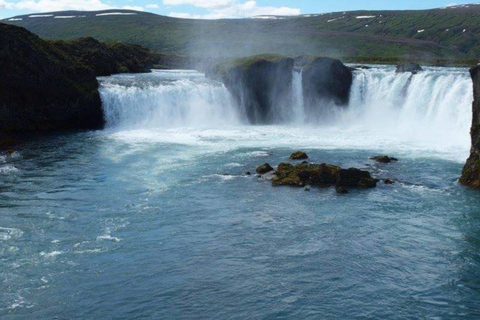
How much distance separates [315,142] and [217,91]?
58.1 ft

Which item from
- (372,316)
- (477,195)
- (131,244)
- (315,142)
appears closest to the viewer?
(372,316)

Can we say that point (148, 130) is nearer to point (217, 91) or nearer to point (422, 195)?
point (217, 91)

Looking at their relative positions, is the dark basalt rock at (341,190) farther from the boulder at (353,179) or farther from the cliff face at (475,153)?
the cliff face at (475,153)

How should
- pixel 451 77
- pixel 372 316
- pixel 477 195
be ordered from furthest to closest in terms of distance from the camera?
1. pixel 451 77
2. pixel 477 195
3. pixel 372 316

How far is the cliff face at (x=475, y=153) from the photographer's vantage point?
3178cm

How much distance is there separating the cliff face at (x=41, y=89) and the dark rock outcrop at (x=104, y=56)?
10.3m

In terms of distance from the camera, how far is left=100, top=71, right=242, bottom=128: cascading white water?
56.5 m

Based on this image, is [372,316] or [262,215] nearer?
[372,316]

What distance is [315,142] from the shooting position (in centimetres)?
4753

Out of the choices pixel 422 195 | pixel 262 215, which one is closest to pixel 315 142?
pixel 422 195

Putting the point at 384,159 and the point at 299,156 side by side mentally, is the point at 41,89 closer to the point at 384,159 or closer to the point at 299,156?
the point at 299,156

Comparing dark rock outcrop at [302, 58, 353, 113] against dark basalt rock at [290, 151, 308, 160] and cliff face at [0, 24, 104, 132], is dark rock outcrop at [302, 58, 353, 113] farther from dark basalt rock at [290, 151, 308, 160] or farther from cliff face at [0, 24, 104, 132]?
dark basalt rock at [290, 151, 308, 160]

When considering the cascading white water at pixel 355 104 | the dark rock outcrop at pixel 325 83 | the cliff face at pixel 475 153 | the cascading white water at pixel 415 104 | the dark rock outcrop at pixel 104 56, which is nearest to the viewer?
the cliff face at pixel 475 153

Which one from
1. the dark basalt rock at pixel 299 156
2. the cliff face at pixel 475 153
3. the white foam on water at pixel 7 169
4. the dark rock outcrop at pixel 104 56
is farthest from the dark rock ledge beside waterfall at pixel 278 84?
→ the white foam on water at pixel 7 169
